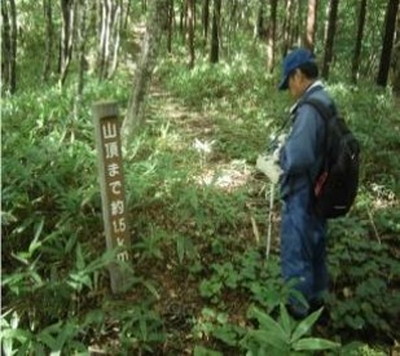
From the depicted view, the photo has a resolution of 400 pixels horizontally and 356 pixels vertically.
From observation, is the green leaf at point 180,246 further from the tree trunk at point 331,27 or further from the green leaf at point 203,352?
the tree trunk at point 331,27

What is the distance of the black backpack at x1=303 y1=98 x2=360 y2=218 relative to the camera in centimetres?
415

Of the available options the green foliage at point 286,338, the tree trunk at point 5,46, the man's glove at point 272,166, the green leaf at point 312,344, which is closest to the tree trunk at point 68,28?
the tree trunk at point 5,46

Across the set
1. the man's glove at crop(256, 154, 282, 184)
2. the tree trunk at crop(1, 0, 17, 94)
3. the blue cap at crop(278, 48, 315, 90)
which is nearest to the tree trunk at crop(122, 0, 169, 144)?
the man's glove at crop(256, 154, 282, 184)

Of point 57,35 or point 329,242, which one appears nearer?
point 329,242

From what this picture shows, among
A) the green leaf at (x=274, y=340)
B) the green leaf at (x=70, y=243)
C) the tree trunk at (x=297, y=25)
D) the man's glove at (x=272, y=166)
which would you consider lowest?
the tree trunk at (x=297, y=25)

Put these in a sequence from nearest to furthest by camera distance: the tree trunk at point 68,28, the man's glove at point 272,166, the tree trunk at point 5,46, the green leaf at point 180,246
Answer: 1. the man's glove at point 272,166
2. the green leaf at point 180,246
3. the tree trunk at point 68,28
4. the tree trunk at point 5,46

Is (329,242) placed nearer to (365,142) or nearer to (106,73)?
(365,142)

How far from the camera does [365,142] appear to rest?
780cm

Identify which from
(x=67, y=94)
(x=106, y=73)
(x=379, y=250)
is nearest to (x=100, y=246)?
(x=379, y=250)

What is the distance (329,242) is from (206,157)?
2.85 metres

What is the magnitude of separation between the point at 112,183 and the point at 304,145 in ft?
4.99

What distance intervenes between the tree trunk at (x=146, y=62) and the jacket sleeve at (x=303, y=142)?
13.3ft

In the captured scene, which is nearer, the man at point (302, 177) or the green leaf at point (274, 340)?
the green leaf at point (274, 340)

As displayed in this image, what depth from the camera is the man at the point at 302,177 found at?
4.09 meters
